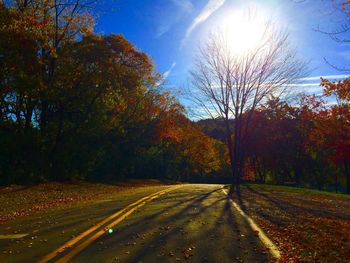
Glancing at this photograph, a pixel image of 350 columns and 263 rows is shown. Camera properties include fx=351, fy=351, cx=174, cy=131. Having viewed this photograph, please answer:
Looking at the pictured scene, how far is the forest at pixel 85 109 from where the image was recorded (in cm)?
1953

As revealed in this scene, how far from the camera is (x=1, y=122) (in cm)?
2336

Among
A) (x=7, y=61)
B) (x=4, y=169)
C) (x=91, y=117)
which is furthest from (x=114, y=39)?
(x=4, y=169)

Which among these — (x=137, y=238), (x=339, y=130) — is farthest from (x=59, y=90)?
(x=339, y=130)

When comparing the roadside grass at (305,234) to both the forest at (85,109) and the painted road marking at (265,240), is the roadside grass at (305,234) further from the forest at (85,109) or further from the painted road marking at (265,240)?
the forest at (85,109)

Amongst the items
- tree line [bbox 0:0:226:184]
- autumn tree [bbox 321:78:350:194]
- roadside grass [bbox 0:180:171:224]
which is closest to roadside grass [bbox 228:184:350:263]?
roadside grass [bbox 0:180:171:224]

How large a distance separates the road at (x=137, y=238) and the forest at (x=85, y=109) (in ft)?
35.9

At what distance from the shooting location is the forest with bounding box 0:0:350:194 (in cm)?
1953

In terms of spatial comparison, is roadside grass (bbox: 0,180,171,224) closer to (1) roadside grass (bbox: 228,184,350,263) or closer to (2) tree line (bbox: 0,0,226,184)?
(2) tree line (bbox: 0,0,226,184)

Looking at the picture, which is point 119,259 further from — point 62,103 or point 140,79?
point 140,79

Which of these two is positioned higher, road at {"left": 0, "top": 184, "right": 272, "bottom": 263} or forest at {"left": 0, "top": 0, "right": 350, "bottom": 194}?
forest at {"left": 0, "top": 0, "right": 350, "bottom": 194}

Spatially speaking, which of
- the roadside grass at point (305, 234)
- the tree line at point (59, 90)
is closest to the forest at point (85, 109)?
the tree line at point (59, 90)

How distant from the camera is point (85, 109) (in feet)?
90.4

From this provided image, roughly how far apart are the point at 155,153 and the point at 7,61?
2850 centimetres

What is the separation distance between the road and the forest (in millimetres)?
10934
